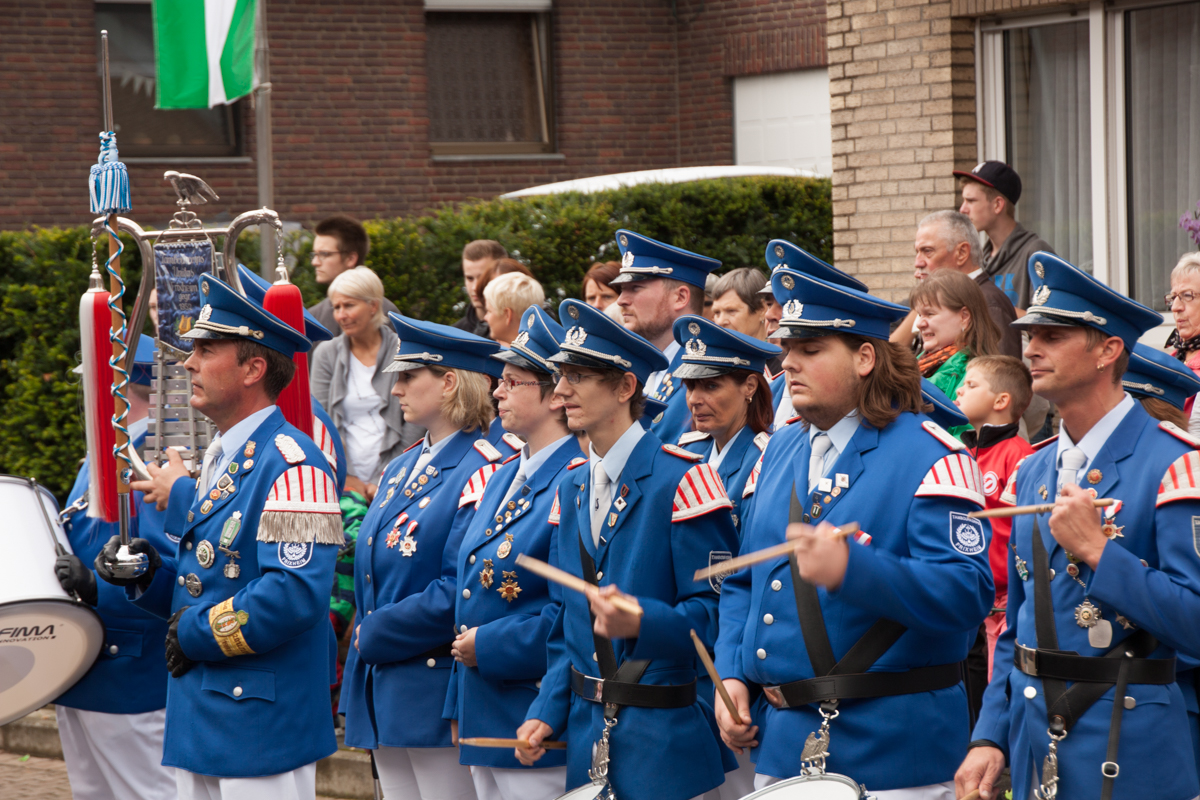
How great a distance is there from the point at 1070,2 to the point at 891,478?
599cm

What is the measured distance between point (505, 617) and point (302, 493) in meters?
0.76

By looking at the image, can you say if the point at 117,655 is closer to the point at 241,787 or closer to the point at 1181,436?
the point at 241,787

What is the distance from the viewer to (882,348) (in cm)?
376

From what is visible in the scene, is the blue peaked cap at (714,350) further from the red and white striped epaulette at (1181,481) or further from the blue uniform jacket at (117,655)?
the blue uniform jacket at (117,655)

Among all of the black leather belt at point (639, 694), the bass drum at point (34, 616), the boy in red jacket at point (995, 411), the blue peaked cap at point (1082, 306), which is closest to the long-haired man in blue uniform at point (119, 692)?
the bass drum at point (34, 616)

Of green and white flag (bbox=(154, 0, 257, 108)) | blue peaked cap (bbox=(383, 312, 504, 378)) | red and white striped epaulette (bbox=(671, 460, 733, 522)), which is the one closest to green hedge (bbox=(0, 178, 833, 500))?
green and white flag (bbox=(154, 0, 257, 108))

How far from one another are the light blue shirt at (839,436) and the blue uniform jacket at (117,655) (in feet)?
9.05

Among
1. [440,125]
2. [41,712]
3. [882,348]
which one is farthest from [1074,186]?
[440,125]

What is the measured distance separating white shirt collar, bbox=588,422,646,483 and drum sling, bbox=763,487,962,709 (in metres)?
0.69

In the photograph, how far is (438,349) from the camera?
17.1 feet

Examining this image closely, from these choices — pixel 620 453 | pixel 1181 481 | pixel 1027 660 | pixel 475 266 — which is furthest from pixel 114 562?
pixel 475 266

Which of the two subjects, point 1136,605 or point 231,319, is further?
point 231,319

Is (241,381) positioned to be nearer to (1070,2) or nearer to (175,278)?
(175,278)

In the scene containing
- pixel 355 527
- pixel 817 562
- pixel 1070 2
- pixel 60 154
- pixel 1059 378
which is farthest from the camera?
pixel 60 154
